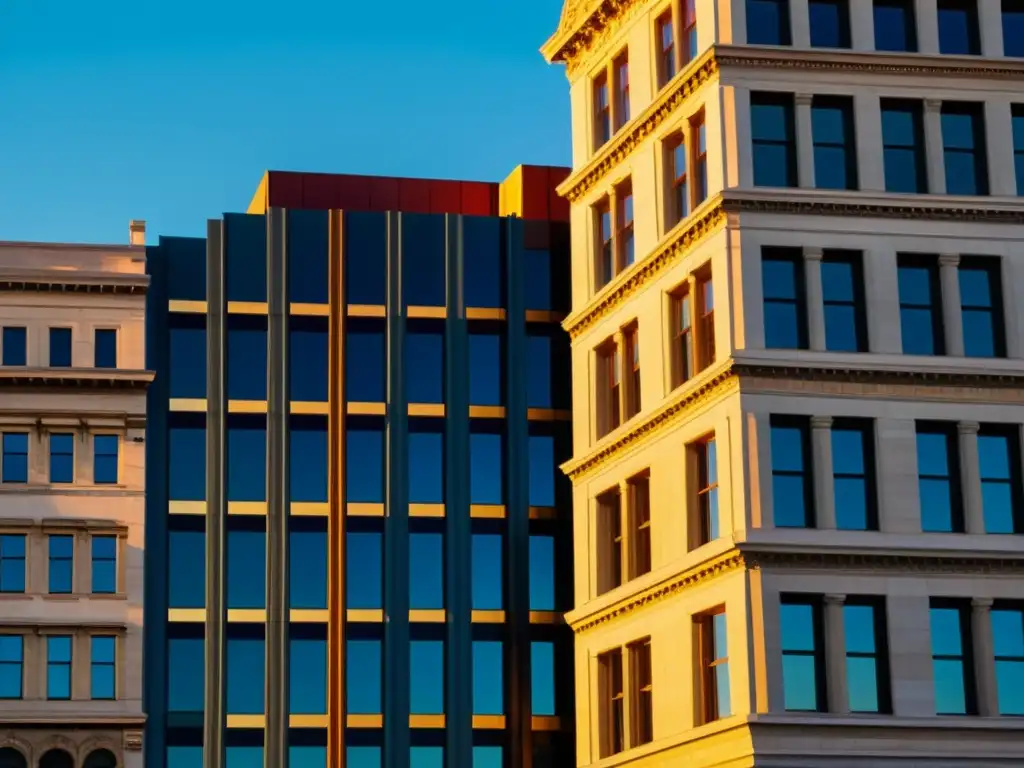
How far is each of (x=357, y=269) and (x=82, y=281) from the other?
8591 millimetres

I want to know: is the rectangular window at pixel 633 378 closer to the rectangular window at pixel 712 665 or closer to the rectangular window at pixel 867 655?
the rectangular window at pixel 712 665

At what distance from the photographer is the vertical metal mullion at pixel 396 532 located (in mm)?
67688

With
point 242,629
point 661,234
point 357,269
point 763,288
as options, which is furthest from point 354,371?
point 763,288

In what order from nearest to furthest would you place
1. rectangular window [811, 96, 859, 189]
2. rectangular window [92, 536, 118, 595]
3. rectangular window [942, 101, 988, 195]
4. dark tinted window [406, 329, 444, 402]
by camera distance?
1. rectangular window [811, 96, 859, 189]
2. rectangular window [942, 101, 988, 195]
3. rectangular window [92, 536, 118, 595]
4. dark tinted window [406, 329, 444, 402]

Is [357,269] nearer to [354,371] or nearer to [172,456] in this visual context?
[354,371]

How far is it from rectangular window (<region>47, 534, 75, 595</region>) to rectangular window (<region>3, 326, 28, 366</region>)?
5563 mm

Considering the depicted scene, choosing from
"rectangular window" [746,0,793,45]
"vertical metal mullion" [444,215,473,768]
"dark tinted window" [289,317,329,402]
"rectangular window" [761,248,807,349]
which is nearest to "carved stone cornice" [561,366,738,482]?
"rectangular window" [761,248,807,349]

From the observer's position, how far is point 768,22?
194ft

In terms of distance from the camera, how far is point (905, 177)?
191ft

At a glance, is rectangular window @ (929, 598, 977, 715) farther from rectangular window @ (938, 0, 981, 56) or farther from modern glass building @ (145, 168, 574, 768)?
modern glass building @ (145, 168, 574, 768)

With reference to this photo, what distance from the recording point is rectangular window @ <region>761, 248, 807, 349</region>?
56531mm

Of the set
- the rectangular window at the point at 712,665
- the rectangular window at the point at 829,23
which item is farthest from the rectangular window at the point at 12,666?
the rectangular window at the point at 829,23

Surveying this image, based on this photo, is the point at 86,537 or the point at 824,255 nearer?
the point at 824,255

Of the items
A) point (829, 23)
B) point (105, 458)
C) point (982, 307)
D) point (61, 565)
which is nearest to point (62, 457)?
point (105, 458)
